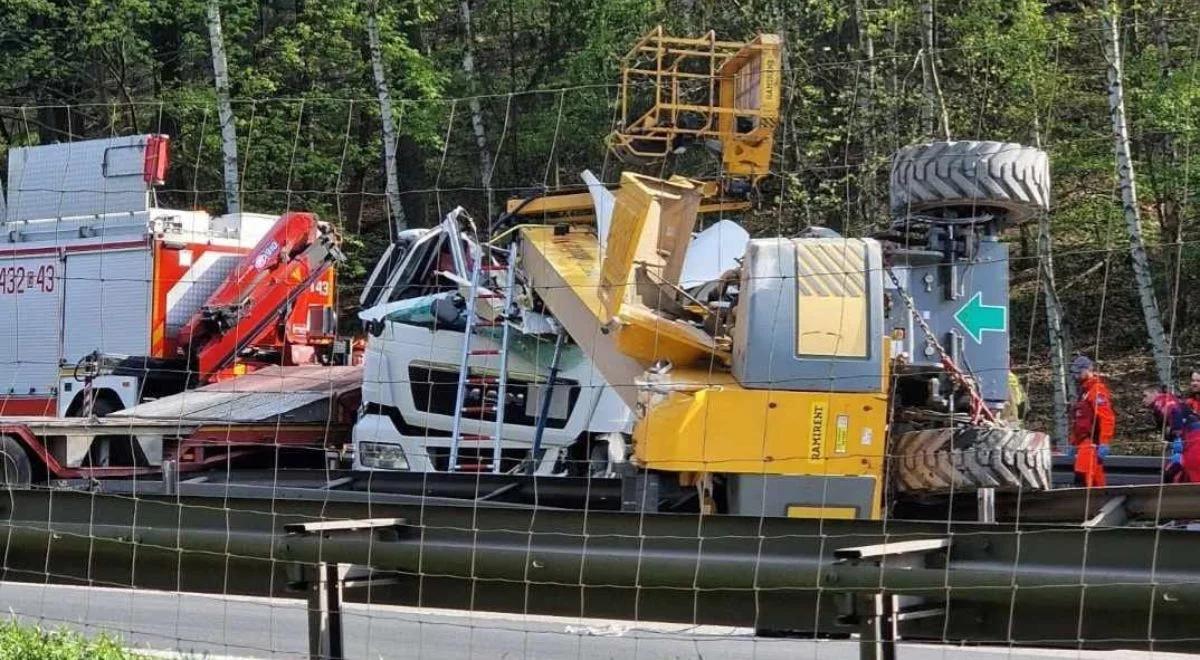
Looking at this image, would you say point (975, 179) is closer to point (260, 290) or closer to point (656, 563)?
point (656, 563)

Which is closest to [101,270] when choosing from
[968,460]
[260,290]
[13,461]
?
[260,290]

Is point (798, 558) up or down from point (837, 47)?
down

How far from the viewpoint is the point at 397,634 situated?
30.4 feet

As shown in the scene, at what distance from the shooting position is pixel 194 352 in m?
16.2

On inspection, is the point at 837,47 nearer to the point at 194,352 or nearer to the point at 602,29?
the point at 602,29

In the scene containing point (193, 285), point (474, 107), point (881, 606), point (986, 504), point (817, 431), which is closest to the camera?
point (881, 606)

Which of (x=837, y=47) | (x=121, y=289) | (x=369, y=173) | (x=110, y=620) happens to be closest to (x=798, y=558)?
(x=110, y=620)

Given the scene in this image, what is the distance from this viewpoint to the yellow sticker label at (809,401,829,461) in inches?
322

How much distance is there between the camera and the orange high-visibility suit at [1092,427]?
10734mm

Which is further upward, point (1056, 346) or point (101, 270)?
point (101, 270)

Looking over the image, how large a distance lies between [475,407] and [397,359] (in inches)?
35.3

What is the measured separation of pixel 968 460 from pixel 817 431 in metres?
0.98

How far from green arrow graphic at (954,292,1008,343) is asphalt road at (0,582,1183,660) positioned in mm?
1931

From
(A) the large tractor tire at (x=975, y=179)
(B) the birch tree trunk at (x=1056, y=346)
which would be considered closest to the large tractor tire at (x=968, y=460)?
(A) the large tractor tire at (x=975, y=179)
